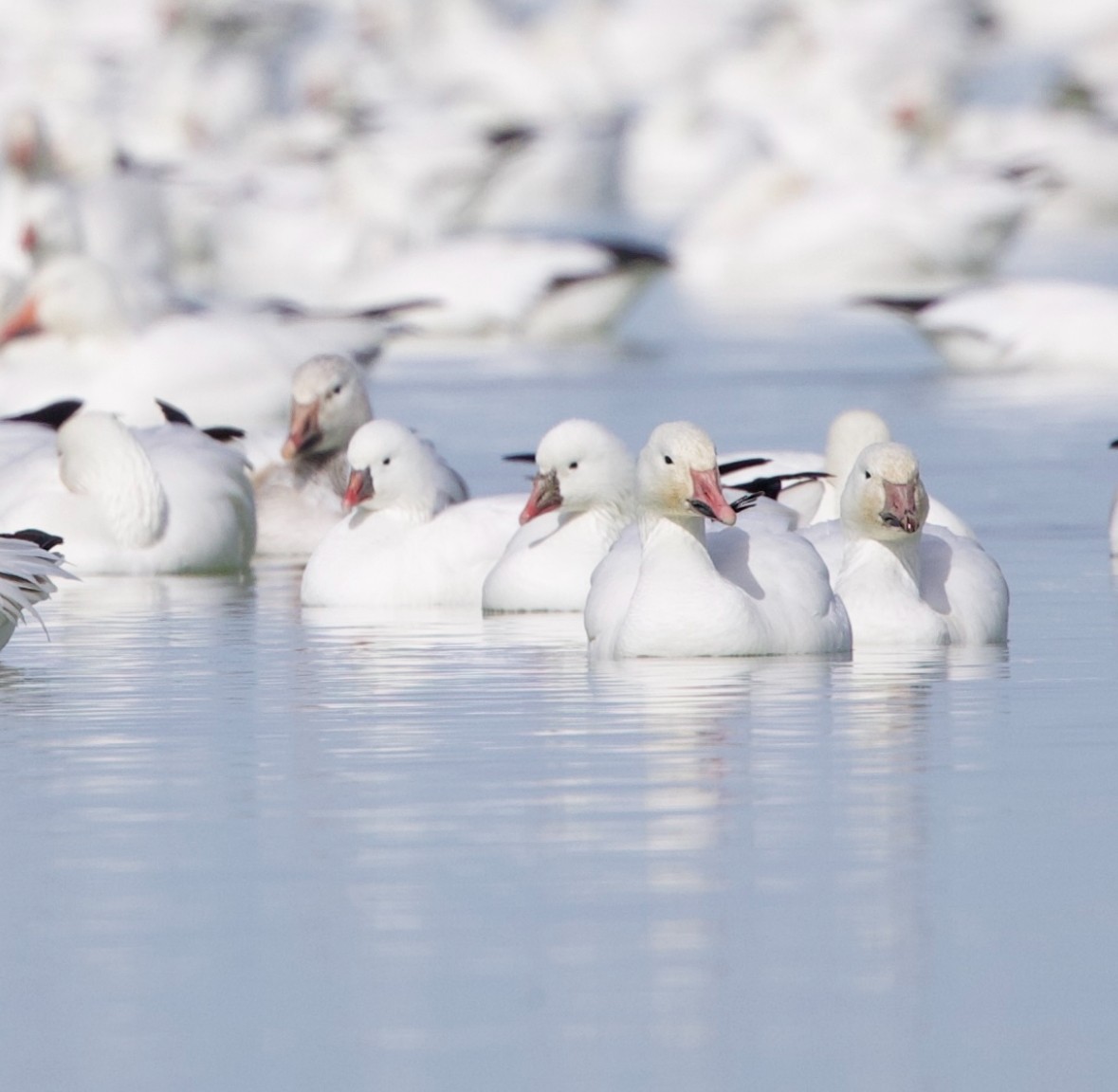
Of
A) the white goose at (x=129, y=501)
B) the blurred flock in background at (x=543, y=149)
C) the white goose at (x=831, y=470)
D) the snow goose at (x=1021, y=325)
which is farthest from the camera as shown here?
the blurred flock in background at (x=543, y=149)

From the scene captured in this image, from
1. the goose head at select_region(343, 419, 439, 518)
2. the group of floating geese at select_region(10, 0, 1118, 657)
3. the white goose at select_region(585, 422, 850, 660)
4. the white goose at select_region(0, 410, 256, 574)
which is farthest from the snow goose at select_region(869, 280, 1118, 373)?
the white goose at select_region(585, 422, 850, 660)

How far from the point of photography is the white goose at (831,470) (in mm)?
9993

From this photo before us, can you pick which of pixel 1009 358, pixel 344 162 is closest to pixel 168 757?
pixel 1009 358

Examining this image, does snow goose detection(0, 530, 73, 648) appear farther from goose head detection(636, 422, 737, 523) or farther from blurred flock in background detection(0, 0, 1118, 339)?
blurred flock in background detection(0, 0, 1118, 339)

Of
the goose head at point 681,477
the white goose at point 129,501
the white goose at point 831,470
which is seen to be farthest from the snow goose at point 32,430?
the goose head at point 681,477

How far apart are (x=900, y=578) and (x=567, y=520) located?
143 cm

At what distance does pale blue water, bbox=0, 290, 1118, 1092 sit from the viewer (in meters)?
4.70

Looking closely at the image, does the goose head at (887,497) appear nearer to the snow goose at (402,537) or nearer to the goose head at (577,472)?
the goose head at (577,472)

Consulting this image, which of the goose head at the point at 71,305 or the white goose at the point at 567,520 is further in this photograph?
the goose head at the point at 71,305

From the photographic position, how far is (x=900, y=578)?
8594mm

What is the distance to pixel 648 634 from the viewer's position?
816cm

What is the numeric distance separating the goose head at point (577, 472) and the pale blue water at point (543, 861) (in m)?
0.36

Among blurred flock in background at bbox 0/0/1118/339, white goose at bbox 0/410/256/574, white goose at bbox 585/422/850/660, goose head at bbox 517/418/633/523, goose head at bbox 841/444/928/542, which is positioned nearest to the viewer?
white goose at bbox 585/422/850/660

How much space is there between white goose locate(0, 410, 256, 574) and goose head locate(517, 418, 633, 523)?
5.57 feet
